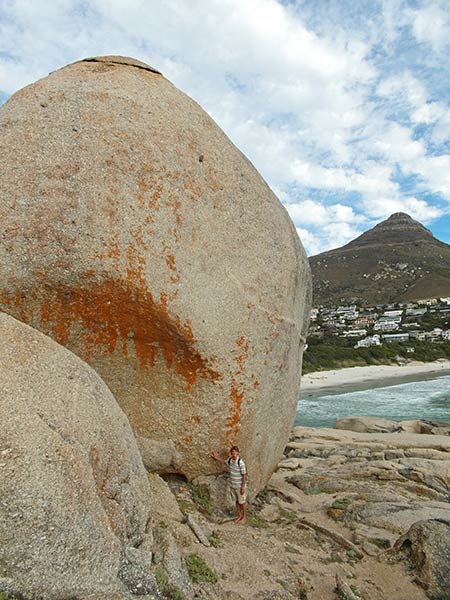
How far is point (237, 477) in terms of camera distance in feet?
18.1

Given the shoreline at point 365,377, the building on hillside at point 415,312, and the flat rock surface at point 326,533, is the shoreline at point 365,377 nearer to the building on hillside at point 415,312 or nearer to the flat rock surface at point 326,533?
the flat rock surface at point 326,533

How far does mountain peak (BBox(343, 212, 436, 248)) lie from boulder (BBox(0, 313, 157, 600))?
463ft

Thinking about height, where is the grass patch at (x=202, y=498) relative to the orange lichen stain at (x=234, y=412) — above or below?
below

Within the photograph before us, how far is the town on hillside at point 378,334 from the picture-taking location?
46.9 meters

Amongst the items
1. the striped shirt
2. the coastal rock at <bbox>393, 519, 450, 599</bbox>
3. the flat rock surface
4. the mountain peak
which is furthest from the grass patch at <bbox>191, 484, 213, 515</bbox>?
the mountain peak

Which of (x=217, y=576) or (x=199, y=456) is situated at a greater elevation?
(x=199, y=456)

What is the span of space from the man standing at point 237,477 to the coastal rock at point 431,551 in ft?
5.77

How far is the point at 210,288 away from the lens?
17.2 ft

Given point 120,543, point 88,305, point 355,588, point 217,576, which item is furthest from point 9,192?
point 355,588

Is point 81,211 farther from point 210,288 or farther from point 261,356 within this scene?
point 261,356

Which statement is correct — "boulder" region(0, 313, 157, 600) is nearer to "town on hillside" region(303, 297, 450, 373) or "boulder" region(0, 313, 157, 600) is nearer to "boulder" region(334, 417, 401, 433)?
"boulder" region(334, 417, 401, 433)

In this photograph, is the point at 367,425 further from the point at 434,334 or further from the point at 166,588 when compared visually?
the point at 434,334

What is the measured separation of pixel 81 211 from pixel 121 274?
703mm

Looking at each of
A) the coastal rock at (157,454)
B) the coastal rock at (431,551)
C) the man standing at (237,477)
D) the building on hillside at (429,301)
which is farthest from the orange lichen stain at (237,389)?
the building on hillside at (429,301)
